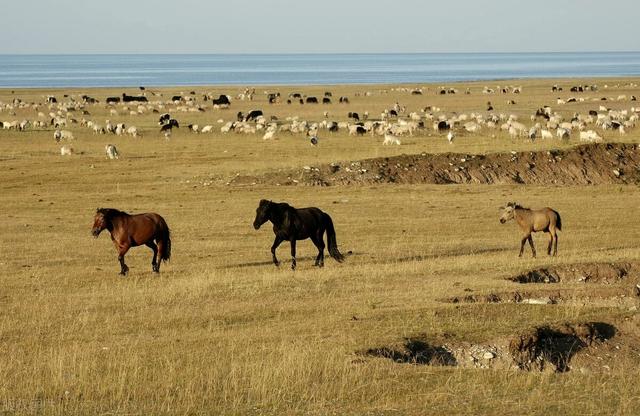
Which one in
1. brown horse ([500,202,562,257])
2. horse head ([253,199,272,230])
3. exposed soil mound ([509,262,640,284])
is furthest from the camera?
brown horse ([500,202,562,257])

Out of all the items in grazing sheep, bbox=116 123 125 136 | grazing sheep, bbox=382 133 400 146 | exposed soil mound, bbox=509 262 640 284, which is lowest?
grazing sheep, bbox=116 123 125 136

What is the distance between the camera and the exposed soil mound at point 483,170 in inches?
1606

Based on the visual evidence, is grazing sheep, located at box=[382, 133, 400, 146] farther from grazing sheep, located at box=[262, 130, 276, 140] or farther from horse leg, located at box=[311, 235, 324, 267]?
horse leg, located at box=[311, 235, 324, 267]

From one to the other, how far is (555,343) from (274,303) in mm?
4660

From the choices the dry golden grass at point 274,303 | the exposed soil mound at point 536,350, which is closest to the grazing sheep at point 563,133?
the dry golden grass at point 274,303

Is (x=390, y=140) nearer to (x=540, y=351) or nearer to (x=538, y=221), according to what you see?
(x=538, y=221)

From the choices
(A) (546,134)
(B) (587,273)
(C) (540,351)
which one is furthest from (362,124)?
(C) (540,351)

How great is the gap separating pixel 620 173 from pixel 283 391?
33.9 metres

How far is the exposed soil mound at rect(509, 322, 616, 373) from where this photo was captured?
601 inches

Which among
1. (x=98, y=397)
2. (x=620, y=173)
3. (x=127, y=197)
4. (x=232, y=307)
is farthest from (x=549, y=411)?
(x=620, y=173)


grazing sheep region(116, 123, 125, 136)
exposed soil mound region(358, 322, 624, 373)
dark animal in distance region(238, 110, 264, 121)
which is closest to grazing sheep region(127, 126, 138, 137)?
grazing sheep region(116, 123, 125, 136)

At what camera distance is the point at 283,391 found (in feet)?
39.5

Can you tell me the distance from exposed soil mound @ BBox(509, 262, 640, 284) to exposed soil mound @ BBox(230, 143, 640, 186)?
1901cm

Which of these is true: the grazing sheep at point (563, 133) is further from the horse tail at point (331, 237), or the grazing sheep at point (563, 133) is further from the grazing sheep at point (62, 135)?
the horse tail at point (331, 237)
